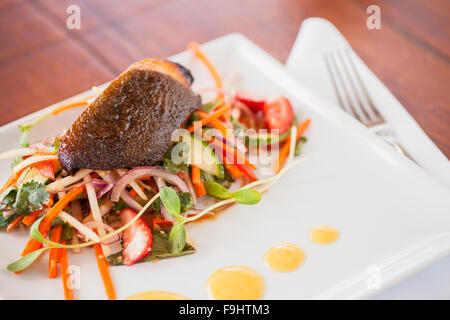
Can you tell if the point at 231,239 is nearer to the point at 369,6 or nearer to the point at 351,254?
the point at 351,254

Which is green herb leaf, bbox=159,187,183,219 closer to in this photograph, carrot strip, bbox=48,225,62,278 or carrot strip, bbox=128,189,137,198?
carrot strip, bbox=128,189,137,198

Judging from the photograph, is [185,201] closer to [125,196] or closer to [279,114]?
[125,196]

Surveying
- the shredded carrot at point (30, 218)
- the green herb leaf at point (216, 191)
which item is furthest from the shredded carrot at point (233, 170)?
the shredded carrot at point (30, 218)

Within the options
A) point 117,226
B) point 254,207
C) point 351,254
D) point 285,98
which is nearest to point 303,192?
point 254,207

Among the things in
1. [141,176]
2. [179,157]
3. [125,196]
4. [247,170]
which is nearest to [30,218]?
[125,196]

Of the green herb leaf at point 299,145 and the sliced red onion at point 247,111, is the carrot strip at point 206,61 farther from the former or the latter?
the green herb leaf at point 299,145
